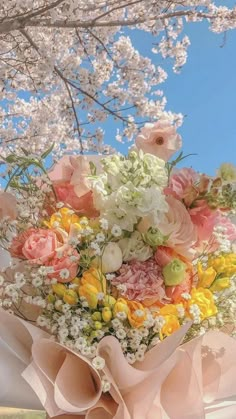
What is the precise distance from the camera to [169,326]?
765 millimetres

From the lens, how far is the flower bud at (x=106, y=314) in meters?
0.75

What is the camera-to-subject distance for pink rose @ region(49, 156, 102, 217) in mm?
831

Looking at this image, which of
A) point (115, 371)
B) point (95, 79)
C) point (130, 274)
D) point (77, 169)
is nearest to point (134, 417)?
point (115, 371)

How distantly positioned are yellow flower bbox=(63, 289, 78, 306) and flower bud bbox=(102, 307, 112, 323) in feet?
0.12

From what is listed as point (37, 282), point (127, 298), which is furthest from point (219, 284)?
point (37, 282)

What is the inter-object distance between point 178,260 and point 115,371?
0.15 meters

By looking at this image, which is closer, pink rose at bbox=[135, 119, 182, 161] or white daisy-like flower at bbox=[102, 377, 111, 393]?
white daisy-like flower at bbox=[102, 377, 111, 393]

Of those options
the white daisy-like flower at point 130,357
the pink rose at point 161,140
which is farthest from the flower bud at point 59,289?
the pink rose at point 161,140

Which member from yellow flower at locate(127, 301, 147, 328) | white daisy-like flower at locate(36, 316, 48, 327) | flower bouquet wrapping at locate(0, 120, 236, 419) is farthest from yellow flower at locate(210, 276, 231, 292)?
white daisy-like flower at locate(36, 316, 48, 327)

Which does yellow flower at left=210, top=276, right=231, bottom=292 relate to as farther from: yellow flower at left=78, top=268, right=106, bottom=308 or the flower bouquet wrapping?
yellow flower at left=78, top=268, right=106, bottom=308

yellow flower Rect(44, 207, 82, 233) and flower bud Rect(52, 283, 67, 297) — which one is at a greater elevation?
yellow flower Rect(44, 207, 82, 233)

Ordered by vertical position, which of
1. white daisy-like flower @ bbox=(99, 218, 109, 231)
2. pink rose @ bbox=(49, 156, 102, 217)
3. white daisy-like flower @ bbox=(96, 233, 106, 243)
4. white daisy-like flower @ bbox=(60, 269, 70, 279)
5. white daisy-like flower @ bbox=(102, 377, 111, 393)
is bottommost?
white daisy-like flower @ bbox=(102, 377, 111, 393)

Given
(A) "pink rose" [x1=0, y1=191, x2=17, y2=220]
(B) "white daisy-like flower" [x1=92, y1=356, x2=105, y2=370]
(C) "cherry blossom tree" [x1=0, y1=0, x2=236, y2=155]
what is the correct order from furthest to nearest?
(C) "cherry blossom tree" [x1=0, y1=0, x2=236, y2=155] → (A) "pink rose" [x1=0, y1=191, x2=17, y2=220] → (B) "white daisy-like flower" [x1=92, y1=356, x2=105, y2=370]

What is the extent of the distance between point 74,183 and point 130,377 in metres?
0.25
